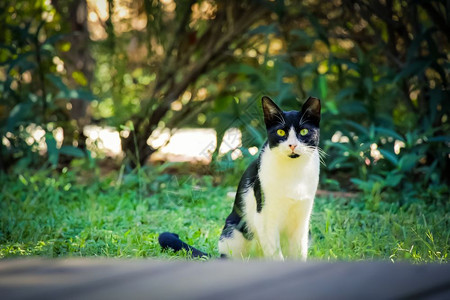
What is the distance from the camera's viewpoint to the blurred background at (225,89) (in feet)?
11.8

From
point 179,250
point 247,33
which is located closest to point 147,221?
point 179,250

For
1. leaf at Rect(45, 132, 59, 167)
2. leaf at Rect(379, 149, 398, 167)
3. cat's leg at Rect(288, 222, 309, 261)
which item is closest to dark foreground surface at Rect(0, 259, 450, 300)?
cat's leg at Rect(288, 222, 309, 261)

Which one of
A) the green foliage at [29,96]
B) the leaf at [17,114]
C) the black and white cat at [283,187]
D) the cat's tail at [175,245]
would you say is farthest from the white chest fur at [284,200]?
the leaf at [17,114]

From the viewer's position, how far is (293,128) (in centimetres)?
209

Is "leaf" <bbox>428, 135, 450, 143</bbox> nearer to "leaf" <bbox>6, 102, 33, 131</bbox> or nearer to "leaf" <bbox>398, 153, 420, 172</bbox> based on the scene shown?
"leaf" <bbox>398, 153, 420, 172</bbox>

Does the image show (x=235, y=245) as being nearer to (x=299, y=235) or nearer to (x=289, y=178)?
(x=299, y=235)

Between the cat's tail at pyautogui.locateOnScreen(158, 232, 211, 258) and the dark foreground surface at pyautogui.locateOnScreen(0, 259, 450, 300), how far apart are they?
1.16m

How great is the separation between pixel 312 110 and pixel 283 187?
309mm

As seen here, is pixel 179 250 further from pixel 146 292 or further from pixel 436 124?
pixel 436 124

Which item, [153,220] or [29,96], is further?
[29,96]

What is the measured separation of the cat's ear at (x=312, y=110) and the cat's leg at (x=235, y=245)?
20.4 inches

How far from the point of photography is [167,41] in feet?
15.4

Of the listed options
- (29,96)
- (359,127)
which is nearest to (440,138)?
(359,127)

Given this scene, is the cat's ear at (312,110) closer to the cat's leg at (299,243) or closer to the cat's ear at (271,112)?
the cat's ear at (271,112)
